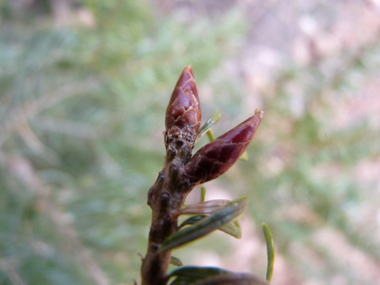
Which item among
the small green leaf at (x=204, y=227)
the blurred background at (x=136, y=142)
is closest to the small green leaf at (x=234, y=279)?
the small green leaf at (x=204, y=227)

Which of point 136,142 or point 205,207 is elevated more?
point 136,142

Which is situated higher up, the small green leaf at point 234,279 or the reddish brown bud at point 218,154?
the reddish brown bud at point 218,154

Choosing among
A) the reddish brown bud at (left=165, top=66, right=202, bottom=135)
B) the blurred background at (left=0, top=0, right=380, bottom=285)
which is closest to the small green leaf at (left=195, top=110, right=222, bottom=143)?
the reddish brown bud at (left=165, top=66, right=202, bottom=135)

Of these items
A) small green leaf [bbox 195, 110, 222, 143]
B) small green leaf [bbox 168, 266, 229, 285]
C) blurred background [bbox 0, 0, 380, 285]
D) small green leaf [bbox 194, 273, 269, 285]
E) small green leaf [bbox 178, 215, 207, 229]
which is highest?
blurred background [bbox 0, 0, 380, 285]

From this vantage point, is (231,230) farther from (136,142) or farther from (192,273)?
(136,142)

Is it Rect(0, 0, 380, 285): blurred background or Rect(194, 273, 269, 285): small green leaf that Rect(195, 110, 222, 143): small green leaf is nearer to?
Rect(194, 273, 269, 285): small green leaf

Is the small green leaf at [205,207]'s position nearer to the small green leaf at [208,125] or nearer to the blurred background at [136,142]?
the small green leaf at [208,125]

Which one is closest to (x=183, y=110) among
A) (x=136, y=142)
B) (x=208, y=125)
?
(x=208, y=125)
